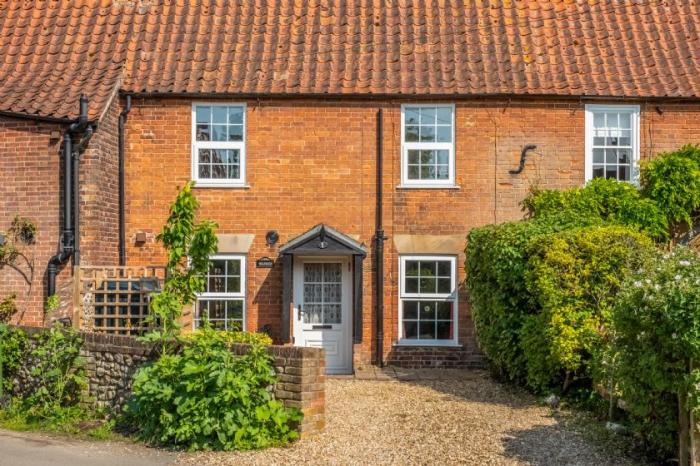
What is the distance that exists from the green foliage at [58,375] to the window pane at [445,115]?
8030 millimetres

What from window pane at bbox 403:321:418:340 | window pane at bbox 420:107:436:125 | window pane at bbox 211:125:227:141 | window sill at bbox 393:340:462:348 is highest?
window pane at bbox 420:107:436:125

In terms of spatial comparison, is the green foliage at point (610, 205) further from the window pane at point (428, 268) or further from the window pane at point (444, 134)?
the window pane at point (428, 268)

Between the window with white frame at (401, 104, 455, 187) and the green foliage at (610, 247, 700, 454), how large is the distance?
23.1 ft

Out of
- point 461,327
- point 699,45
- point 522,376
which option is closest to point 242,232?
point 461,327

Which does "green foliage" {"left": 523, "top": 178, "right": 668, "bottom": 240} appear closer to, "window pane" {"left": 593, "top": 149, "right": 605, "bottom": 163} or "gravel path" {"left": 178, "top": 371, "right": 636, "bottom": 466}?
"window pane" {"left": 593, "top": 149, "right": 605, "bottom": 163}

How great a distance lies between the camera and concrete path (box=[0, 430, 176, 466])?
8.72 m

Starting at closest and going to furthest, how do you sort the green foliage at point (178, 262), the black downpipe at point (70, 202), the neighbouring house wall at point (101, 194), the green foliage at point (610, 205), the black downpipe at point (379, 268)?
the green foliage at point (178, 262), the black downpipe at point (70, 202), the neighbouring house wall at point (101, 194), the green foliage at point (610, 205), the black downpipe at point (379, 268)

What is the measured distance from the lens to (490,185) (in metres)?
15.6

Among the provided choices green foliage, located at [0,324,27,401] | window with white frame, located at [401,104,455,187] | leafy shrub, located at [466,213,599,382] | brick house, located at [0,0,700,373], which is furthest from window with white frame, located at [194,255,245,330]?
leafy shrub, located at [466,213,599,382]

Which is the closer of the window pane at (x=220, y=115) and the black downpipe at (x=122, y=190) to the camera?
the black downpipe at (x=122, y=190)

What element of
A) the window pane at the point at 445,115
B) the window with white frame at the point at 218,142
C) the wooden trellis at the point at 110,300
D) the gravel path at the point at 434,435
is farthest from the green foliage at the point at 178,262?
the window pane at the point at 445,115

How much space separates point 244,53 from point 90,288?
5.89 metres

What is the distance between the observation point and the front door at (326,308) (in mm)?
15492

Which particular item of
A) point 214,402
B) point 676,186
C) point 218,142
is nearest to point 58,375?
point 214,402
